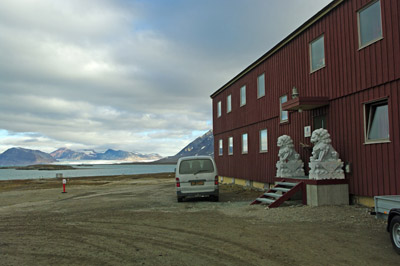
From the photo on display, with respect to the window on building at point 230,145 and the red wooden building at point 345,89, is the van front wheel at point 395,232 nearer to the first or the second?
the red wooden building at point 345,89

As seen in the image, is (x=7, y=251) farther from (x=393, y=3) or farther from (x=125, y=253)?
(x=393, y=3)

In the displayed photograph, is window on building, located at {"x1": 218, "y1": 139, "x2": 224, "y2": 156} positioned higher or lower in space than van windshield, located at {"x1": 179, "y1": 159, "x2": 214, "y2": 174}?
higher

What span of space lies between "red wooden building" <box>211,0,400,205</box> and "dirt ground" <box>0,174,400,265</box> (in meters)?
1.75

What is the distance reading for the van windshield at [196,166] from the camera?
47.0 feet

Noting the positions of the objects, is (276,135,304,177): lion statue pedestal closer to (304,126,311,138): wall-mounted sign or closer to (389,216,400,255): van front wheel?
(304,126,311,138): wall-mounted sign

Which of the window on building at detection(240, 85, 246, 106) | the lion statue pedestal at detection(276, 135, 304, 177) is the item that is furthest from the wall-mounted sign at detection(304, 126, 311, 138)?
the window on building at detection(240, 85, 246, 106)

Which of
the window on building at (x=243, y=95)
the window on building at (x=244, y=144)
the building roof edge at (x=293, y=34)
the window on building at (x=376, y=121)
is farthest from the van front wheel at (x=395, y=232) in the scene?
the window on building at (x=243, y=95)

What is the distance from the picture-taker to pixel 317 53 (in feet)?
44.8

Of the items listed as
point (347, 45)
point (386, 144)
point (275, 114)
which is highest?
point (347, 45)

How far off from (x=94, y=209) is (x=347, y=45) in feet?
34.5

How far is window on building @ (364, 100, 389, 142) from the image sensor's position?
10273mm

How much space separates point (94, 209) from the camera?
43.1 ft

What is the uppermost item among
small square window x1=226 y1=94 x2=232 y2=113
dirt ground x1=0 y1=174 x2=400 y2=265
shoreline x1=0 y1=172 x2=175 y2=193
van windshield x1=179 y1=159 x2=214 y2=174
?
small square window x1=226 y1=94 x2=232 y2=113

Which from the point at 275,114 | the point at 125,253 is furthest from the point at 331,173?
the point at 125,253
